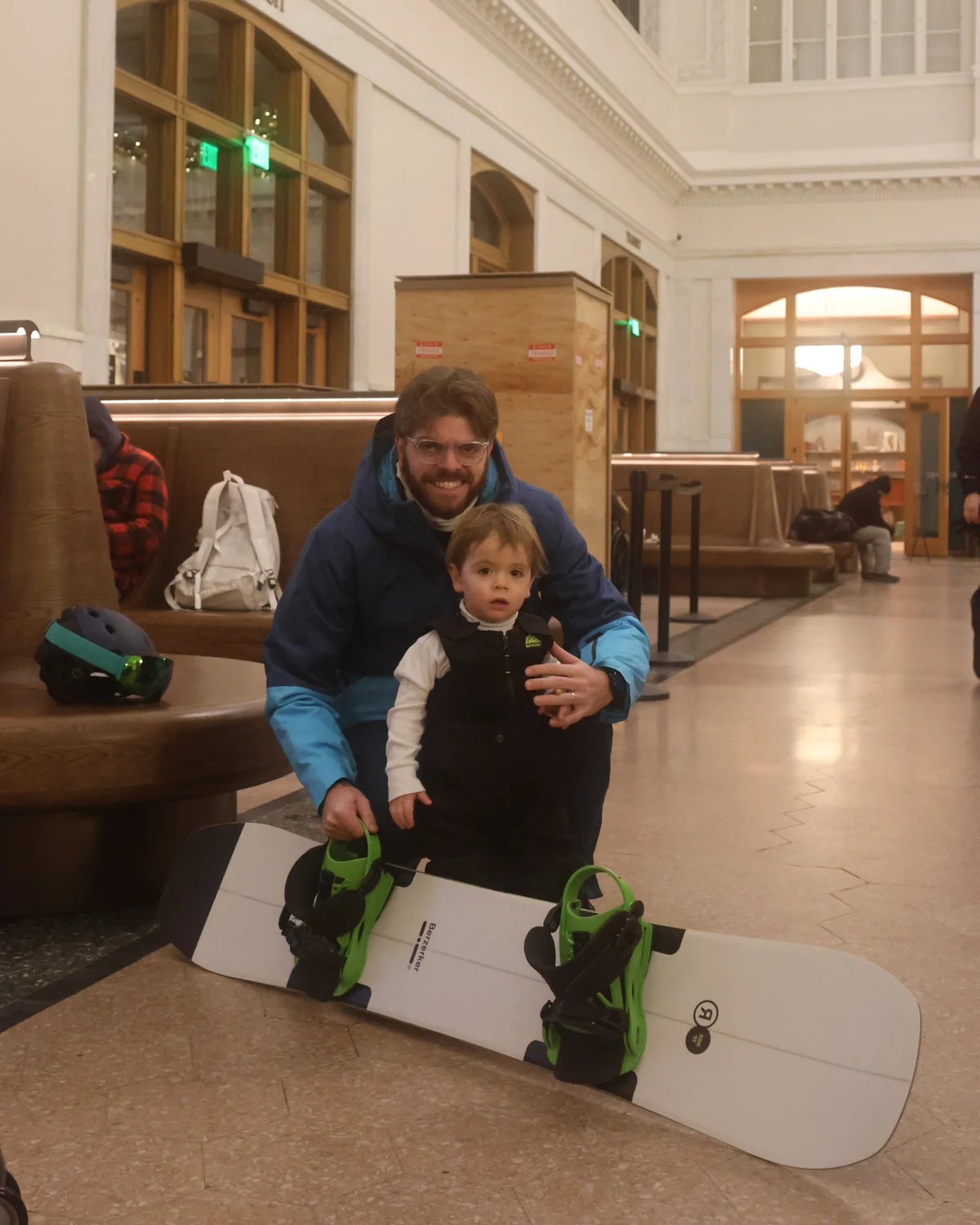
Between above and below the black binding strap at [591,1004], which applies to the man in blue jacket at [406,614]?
above

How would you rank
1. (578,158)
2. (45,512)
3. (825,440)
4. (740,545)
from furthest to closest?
(825,440) → (578,158) → (740,545) → (45,512)

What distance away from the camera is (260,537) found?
4.55 metres

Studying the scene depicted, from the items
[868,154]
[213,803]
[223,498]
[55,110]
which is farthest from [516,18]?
[213,803]

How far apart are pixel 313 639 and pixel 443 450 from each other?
402 millimetres

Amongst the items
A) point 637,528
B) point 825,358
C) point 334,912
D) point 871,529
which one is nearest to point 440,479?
point 334,912

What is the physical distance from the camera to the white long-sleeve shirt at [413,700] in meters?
2.25

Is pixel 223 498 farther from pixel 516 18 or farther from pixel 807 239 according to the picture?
pixel 807 239

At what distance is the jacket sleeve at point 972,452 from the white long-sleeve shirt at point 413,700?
13.2ft

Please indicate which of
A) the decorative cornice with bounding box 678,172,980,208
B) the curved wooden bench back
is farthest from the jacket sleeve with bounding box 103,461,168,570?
the decorative cornice with bounding box 678,172,980,208

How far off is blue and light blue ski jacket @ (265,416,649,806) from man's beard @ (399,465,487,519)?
0.02m

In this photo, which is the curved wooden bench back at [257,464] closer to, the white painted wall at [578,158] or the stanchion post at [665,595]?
the stanchion post at [665,595]

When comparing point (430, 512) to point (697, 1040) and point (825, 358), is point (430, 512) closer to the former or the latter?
point (697, 1040)

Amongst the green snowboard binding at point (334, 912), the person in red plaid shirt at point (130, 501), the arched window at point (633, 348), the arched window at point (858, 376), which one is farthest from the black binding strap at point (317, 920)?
the arched window at point (858, 376)

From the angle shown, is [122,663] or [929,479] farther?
[929,479]
